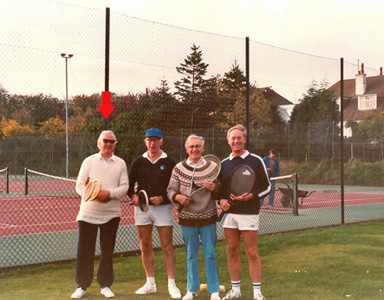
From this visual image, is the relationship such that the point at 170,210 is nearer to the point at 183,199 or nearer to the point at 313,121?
the point at 183,199

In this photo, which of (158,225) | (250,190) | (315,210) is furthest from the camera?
(315,210)

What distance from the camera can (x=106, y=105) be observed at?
6.98 m

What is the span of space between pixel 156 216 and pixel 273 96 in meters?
4.77

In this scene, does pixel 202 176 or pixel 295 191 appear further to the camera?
pixel 295 191

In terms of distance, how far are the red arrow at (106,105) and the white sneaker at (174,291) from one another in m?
2.35

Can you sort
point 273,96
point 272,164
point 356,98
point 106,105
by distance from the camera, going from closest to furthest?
1. point 106,105
2. point 273,96
3. point 272,164
4. point 356,98

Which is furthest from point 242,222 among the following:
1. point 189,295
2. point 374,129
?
point 374,129

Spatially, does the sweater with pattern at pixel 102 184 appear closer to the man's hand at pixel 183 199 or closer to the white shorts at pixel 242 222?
the man's hand at pixel 183 199

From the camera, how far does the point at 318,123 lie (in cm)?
1600

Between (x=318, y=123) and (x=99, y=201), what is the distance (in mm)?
11572

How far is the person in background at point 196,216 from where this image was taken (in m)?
5.28

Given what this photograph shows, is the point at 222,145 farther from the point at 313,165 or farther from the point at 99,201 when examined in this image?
the point at 313,165

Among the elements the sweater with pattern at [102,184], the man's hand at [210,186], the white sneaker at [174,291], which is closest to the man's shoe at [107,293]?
the white sneaker at [174,291]

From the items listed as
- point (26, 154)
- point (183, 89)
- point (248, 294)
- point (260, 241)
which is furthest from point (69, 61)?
point (26, 154)
